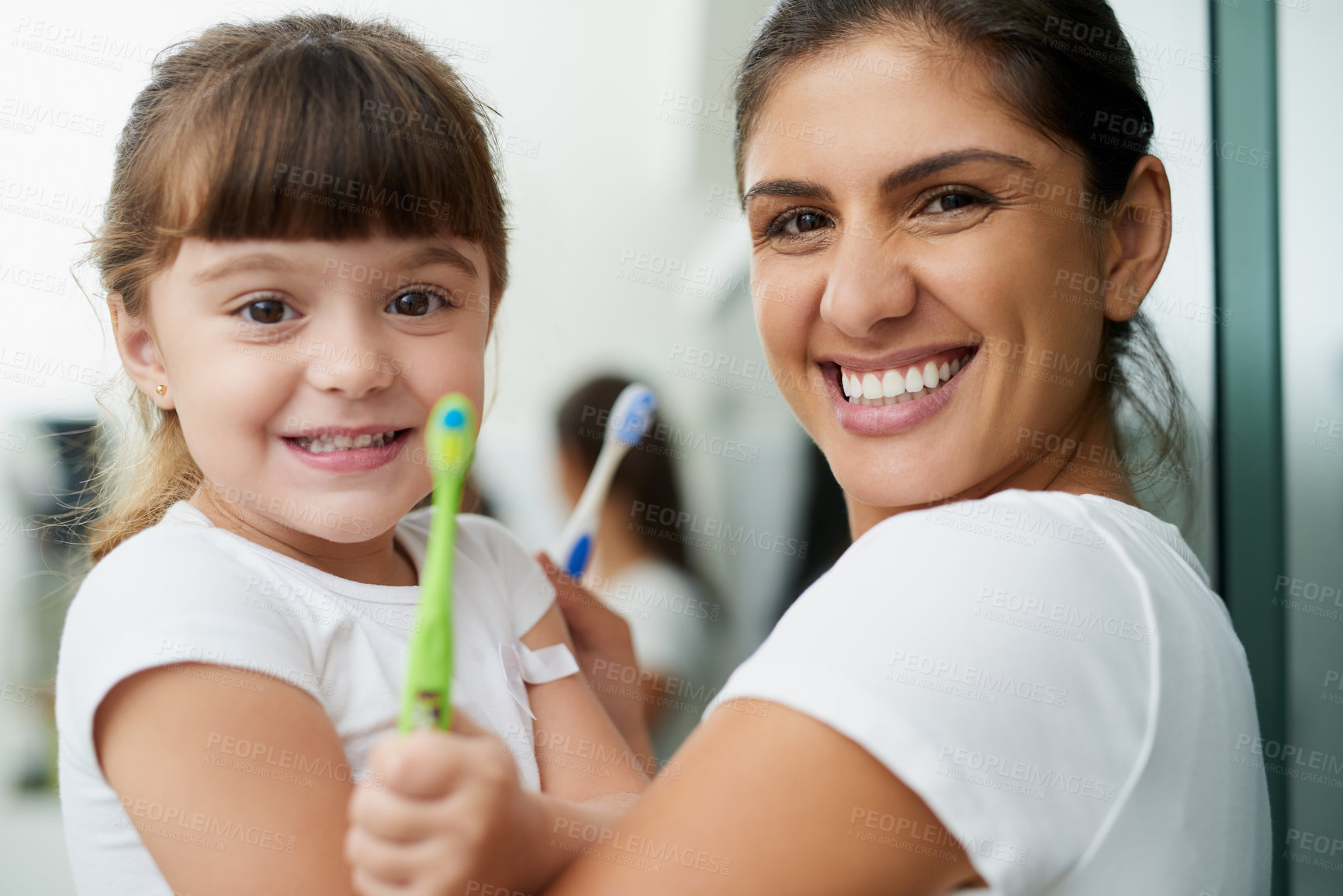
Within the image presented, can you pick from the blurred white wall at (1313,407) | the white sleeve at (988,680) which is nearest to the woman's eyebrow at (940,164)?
the white sleeve at (988,680)

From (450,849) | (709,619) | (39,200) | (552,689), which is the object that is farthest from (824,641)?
(709,619)

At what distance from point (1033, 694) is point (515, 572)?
0.48 m

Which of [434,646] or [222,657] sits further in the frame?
[222,657]

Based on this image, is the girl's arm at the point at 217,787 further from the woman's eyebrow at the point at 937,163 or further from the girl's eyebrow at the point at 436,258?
the woman's eyebrow at the point at 937,163

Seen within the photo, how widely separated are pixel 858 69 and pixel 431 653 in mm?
488

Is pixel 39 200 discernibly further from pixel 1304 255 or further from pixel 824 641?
pixel 1304 255

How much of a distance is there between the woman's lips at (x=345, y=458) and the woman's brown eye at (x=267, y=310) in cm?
8

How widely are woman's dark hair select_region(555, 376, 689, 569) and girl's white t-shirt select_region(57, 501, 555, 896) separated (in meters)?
0.89

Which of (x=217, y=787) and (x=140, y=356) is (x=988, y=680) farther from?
(x=140, y=356)

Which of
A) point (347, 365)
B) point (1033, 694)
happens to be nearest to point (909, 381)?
point (1033, 694)

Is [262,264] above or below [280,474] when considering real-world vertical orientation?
above

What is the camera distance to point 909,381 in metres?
0.67

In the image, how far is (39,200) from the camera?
34.7 inches

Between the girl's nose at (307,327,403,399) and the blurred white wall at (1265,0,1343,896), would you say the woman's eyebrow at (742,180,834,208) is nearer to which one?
the girl's nose at (307,327,403,399)
